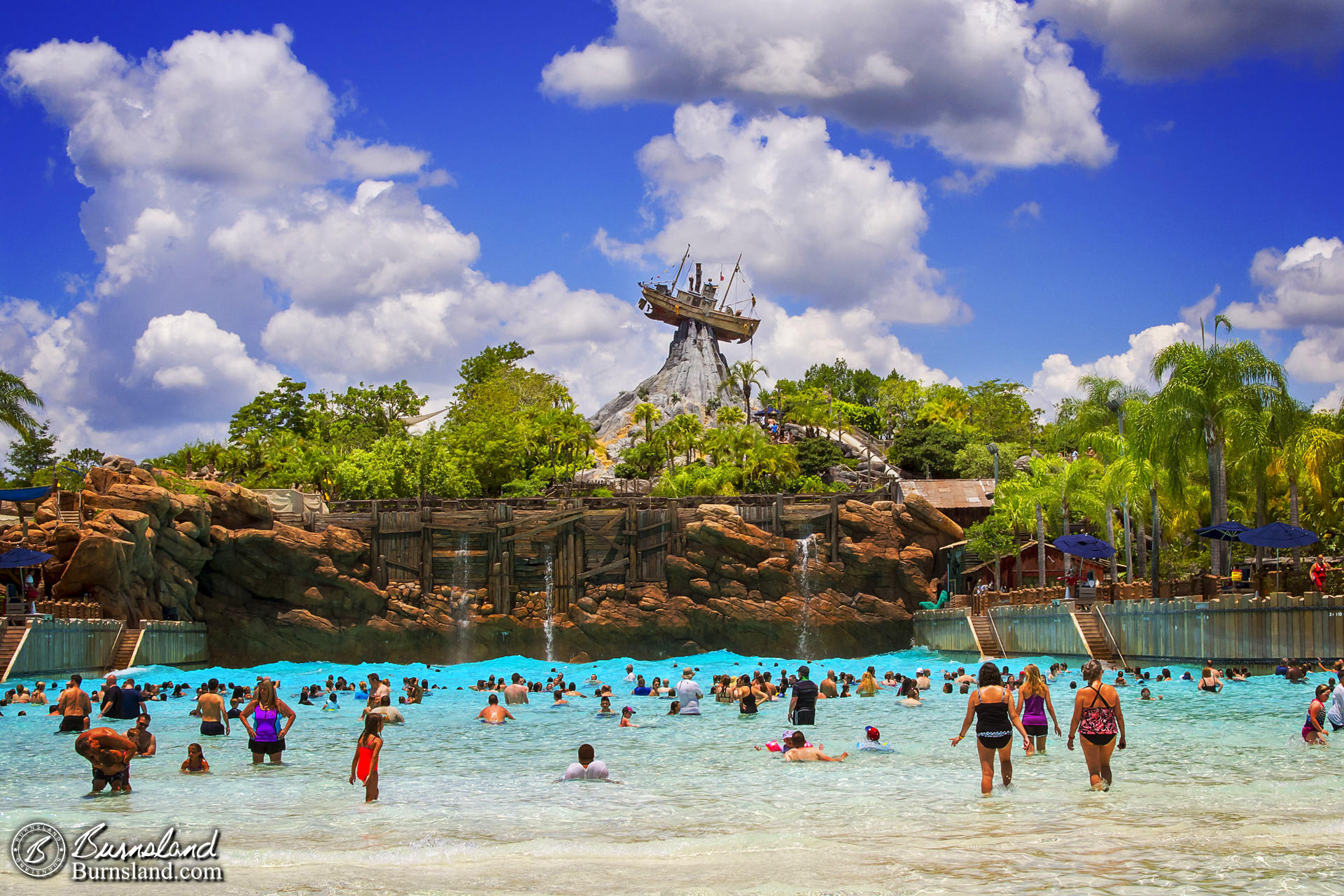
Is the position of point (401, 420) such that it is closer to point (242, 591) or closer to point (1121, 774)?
point (242, 591)

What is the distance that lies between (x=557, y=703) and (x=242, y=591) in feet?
80.9

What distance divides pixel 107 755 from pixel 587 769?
6.47 meters

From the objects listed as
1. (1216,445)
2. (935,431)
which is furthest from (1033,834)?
(935,431)

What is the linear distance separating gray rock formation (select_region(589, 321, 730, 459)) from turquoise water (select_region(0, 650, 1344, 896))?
7835 cm

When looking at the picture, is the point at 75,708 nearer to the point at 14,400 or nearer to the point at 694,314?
the point at 14,400

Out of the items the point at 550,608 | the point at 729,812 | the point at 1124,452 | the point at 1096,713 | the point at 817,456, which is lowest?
the point at 729,812

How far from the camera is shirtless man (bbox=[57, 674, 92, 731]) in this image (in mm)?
22438

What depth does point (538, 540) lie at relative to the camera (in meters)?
50.0

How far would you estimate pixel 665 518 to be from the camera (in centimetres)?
4966

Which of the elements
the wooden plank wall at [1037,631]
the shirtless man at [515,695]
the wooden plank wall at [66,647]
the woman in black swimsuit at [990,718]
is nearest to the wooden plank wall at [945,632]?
the wooden plank wall at [1037,631]

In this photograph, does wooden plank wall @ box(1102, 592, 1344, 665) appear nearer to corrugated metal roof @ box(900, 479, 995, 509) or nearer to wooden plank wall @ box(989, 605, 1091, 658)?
wooden plank wall @ box(989, 605, 1091, 658)

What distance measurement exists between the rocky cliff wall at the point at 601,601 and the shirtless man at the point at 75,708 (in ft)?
80.9

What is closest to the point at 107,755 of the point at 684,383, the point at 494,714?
the point at 494,714

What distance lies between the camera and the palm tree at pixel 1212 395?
1409 inches
